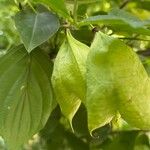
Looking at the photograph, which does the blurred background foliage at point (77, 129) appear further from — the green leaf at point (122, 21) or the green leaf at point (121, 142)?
the green leaf at point (122, 21)

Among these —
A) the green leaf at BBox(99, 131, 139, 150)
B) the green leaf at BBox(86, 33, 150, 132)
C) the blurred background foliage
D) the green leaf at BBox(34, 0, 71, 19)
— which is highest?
the green leaf at BBox(34, 0, 71, 19)

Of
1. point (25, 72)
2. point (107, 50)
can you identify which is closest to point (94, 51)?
point (107, 50)

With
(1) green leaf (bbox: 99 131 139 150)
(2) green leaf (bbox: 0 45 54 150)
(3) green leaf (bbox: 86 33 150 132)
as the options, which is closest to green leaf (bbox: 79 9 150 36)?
(3) green leaf (bbox: 86 33 150 132)

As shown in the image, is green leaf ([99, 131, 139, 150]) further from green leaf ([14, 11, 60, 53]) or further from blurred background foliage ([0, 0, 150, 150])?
green leaf ([14, 11, 60, 53])

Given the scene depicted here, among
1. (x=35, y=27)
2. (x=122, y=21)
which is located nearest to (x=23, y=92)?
(x=35, y=27)

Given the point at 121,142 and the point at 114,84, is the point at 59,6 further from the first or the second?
the point at 121,142

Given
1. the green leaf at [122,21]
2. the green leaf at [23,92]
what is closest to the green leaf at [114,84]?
the green leaf at [122,21]
